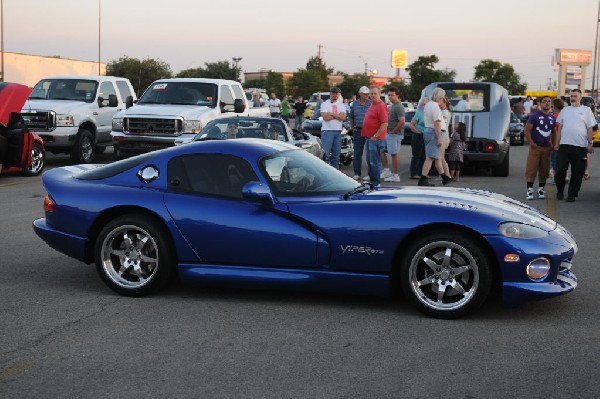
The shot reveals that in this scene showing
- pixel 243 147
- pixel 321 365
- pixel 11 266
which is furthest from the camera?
pixel 11 266

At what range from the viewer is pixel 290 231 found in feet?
20.5

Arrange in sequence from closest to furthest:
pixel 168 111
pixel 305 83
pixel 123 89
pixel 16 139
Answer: pixel 16 139 → pixel 168 111 → pixel 123 89 → pixel 305 83

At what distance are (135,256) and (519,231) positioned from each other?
9.66 feet

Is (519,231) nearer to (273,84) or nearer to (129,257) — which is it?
(129,257)

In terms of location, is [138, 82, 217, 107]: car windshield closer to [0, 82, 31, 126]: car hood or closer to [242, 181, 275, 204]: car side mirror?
[0, 82, 31, 126]: car hood

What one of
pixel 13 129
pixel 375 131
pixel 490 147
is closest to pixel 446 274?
pixel 375 131

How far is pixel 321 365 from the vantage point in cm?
496

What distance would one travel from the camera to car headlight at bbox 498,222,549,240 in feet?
19.5

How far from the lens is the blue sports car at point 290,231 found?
596 cm

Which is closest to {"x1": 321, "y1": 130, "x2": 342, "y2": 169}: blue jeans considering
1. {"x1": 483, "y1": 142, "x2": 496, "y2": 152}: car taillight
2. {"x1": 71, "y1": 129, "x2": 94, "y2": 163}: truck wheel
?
{"x1": 483, "y1": 142, "x2": 496, "y2": 152}: car taillight

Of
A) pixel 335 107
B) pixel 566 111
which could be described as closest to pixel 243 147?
pixel 566 111

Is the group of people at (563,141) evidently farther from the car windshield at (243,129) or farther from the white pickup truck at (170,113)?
the white pickup truck at (170,113)

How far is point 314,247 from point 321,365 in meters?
1.39

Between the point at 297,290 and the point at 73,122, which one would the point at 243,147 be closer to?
the point at 297,290
